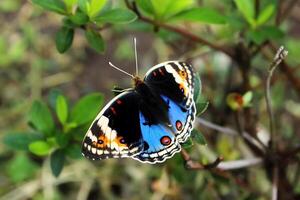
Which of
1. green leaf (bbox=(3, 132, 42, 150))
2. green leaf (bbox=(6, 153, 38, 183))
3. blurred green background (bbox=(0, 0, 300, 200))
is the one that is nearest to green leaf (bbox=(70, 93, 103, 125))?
blurred green background (bbox=(0, 0, 300, 200))

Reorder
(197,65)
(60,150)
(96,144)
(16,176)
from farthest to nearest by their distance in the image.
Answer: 1. (197,65)
2. (16,176)
3. (60,150)
4. (96,144)

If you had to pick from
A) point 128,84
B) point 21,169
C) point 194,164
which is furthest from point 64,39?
point 128,84

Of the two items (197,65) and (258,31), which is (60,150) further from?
(197,65)

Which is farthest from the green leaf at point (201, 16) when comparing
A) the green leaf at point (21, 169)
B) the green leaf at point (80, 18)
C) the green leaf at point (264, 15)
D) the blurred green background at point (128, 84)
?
the green leaf at point (21, 169)

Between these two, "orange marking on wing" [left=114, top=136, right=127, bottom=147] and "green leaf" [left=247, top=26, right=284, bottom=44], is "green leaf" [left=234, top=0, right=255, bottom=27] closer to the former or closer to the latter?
"green leaf" [left=247, top=26, right=284, bottom=44]

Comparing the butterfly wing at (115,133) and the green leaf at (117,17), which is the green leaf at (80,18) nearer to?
the green leaf at (117,17)

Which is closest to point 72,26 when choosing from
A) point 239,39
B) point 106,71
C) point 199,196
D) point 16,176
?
point 239,39

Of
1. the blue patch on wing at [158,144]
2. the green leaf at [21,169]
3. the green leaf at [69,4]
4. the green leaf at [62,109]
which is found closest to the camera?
the blue patch on wing at [158,144]
